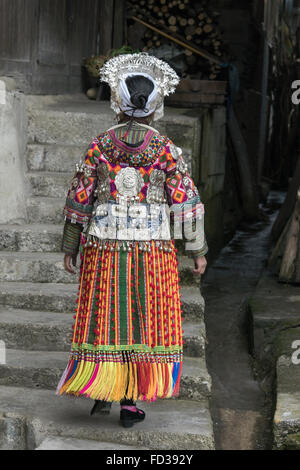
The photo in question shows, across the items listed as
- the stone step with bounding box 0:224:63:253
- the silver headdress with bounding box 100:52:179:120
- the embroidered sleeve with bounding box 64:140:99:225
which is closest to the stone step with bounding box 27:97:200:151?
the stone step with bounding box 0:224:63:253

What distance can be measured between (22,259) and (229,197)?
15.7 feet

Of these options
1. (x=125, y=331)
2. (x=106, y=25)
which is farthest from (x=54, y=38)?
(x=125, y=331)

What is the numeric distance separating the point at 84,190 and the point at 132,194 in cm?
24

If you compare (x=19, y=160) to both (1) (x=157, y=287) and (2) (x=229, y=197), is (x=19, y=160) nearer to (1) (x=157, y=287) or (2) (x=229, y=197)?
(1) (x=157, y=287)

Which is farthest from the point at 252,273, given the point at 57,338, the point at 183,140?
the point at 57,338

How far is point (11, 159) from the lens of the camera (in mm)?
5559

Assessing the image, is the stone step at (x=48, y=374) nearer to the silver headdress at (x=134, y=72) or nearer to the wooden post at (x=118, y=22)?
the silver headdress at (x=134, y=72)

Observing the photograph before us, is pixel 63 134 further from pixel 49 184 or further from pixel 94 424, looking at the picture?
pixel 94 424

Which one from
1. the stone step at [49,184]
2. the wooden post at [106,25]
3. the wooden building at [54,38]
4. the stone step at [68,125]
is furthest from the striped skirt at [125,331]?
the wooden post at [106,25]

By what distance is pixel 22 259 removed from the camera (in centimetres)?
509

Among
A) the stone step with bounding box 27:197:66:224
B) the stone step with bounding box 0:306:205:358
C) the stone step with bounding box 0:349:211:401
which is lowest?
the stone step with bounding box 0:349:211:401

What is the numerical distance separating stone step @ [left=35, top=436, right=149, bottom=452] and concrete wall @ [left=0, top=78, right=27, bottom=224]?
235 centimetres

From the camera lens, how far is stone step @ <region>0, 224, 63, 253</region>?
17.5 feet

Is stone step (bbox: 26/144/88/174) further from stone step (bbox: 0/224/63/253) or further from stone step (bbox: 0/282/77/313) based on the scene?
stone step (bbox: 0/282/77/313)
